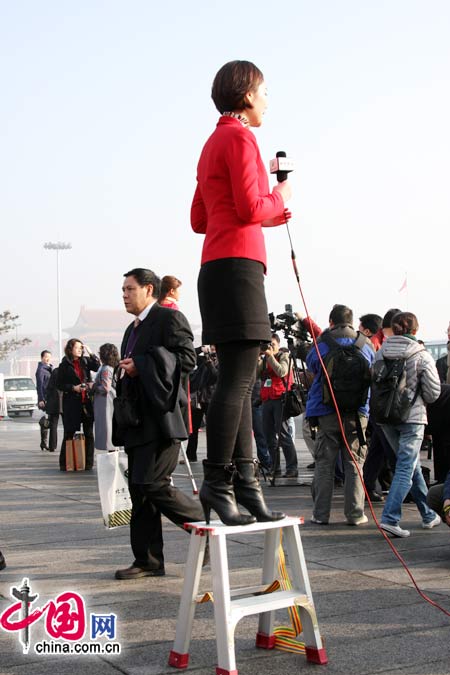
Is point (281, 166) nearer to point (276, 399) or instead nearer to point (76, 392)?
point (276, 399)

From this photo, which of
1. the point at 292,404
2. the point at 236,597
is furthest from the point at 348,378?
the point at 236,597

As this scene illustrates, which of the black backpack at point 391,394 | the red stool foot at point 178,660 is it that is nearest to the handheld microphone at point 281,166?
the red stool foot at point 178,660

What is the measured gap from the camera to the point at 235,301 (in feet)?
13.1

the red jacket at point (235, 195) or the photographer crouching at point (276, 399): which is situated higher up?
the red jacket at point (235, 195)

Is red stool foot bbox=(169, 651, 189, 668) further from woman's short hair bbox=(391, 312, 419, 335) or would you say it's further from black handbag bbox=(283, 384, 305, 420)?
black handbag bbox=(283, 384, 305, 420)

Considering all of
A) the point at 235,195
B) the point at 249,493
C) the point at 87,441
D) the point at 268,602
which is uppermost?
the point at 235,195

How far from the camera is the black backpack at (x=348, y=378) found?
315 inches

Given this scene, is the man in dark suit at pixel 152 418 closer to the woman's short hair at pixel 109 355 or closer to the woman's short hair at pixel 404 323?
the woman's short hair at pixel 404 323

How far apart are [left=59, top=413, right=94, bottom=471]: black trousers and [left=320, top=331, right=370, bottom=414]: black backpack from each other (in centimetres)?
636

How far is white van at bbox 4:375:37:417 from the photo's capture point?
3928 centimetres

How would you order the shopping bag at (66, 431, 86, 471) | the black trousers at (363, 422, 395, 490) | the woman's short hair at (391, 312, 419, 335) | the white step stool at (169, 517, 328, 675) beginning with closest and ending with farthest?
1. the white step stool at (169, 517, 328, 675)
2. the woman's short hair at (391, 312, 419, 335)
3. the black trousers at (363, 422, 395, 490)
4. the shopping bag at (66, 431, 86, 471)

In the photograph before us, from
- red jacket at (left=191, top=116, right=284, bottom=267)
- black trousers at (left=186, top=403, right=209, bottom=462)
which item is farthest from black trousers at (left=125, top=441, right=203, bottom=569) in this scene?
black trousers at (left=186, top=403, right=209, bottom=462)

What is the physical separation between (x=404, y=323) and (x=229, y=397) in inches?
148
